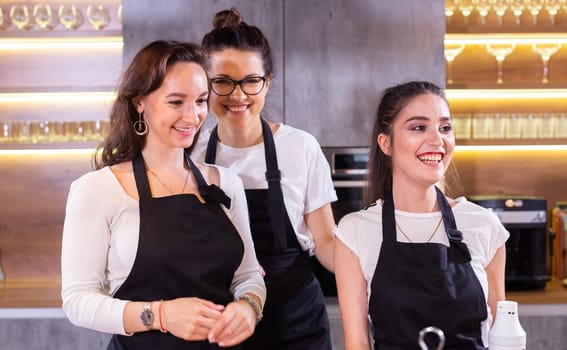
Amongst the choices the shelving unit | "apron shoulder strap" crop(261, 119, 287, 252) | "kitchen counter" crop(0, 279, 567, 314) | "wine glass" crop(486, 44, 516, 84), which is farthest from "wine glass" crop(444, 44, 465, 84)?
"apron shoulder strap" crop(261, 119, 287, 252)

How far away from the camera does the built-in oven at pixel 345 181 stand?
3514mm

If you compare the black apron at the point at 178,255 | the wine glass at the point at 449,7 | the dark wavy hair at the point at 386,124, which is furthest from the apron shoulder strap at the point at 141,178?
the wine glass at the point at 449,7

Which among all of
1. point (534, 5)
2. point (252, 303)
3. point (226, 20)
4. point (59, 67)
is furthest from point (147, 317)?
point (534, 5)

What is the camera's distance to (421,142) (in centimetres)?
178

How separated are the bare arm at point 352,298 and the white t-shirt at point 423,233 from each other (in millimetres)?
16

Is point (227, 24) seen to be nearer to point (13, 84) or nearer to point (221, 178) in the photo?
point (221, 178)

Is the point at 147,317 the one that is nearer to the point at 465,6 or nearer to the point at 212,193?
the point at 212,193

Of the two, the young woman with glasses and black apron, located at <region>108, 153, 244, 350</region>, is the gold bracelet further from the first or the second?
the young woman with glasses

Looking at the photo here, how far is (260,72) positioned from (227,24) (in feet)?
0.70

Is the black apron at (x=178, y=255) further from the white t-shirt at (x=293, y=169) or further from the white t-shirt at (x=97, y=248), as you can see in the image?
the white t-shirt at (x=293, y=169)

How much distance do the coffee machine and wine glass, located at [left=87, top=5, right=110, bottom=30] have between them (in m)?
2.22

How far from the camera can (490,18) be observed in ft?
13.5

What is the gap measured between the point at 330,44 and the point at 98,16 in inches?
52.5

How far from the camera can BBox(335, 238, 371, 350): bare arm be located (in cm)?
172
